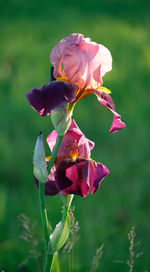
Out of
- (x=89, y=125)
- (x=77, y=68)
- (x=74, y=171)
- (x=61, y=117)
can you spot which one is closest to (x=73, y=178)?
(x=74, y=171)

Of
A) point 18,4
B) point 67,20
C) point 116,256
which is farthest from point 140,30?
point 116,256

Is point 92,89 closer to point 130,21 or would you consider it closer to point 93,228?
point 93,228

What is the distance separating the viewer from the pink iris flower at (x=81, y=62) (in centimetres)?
108

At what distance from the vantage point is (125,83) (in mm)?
4035

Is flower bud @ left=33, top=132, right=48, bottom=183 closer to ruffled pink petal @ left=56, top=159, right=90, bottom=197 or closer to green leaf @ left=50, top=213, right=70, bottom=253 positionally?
ruffled pink petal @ left=56, top=159, right=90, bottom=197

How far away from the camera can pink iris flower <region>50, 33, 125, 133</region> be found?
3.55ft

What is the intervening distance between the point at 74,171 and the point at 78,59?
0.29m

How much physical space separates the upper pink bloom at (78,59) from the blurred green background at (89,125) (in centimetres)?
84

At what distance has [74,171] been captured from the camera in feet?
3.53

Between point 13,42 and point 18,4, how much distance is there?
149cm

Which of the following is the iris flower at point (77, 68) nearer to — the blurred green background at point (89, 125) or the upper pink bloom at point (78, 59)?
the upper pink bloom at point (78, 59)

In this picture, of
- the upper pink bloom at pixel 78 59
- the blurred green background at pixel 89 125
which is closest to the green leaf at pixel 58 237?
the upper pink bloom at pixel 78 59

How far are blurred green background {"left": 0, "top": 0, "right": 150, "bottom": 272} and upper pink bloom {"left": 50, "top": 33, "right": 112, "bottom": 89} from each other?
0.84 m

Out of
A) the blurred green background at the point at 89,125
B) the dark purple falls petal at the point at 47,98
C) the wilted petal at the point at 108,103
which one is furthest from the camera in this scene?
A: the blurred green background at the point at 89,125
